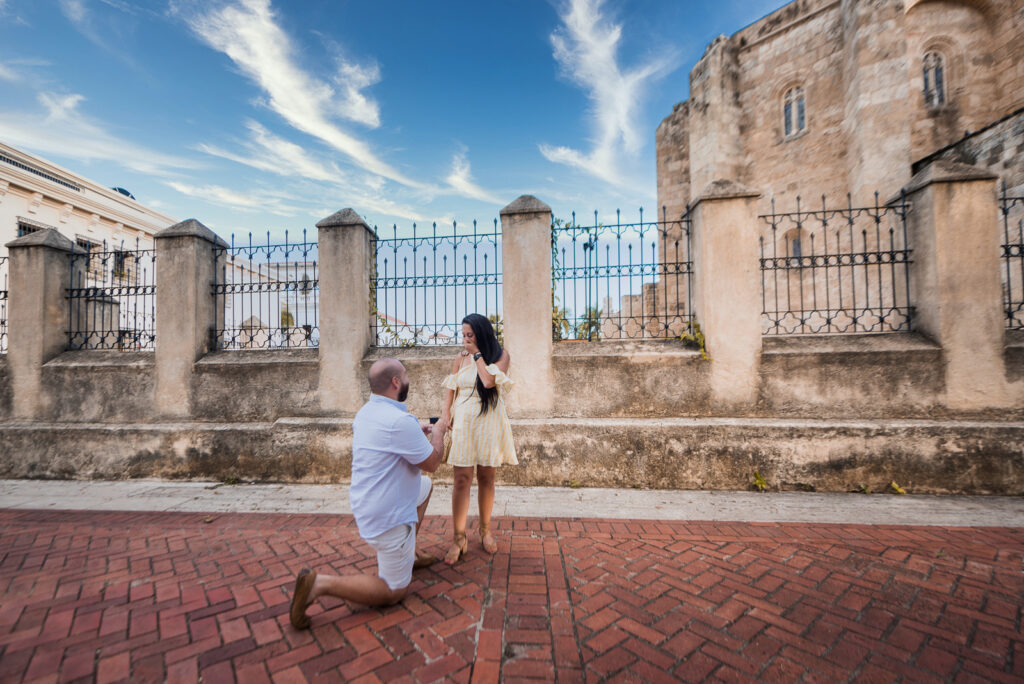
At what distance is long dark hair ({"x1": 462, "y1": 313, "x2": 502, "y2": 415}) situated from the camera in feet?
10.7

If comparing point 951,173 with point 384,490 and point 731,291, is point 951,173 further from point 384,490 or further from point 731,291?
point 384,490

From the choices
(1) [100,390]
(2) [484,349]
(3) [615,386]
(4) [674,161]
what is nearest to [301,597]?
(2) [484,349]

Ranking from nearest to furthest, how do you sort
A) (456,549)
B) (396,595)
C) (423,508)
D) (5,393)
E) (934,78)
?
1. (396,595)
2. (423,508)
3. (456,549)
4. (5,393)
5. (934,78)

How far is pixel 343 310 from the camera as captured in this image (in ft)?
18.6

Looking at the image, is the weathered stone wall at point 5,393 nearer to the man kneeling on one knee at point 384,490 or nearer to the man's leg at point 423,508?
the man kneeling on one knee at point 384,490

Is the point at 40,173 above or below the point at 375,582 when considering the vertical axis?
above

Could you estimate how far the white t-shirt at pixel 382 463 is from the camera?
2422 millimetres

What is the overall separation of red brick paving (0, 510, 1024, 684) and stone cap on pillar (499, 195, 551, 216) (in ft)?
11.9

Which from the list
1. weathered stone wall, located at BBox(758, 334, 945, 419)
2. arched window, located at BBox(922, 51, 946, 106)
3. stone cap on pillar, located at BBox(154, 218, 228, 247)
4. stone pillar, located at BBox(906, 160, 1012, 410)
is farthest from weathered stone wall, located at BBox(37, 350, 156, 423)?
arched window, located at BBox(922, 51, 946, 106)

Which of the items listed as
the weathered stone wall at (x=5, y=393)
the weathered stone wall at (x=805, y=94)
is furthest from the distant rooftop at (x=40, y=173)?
the weathered stone wall at (x=805, y=94)

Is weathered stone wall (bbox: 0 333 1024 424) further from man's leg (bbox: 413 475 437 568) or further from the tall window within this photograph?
the tall window

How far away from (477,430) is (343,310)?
3.27 m

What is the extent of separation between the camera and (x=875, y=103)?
11484 mm

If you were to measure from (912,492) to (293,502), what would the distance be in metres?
6.42
